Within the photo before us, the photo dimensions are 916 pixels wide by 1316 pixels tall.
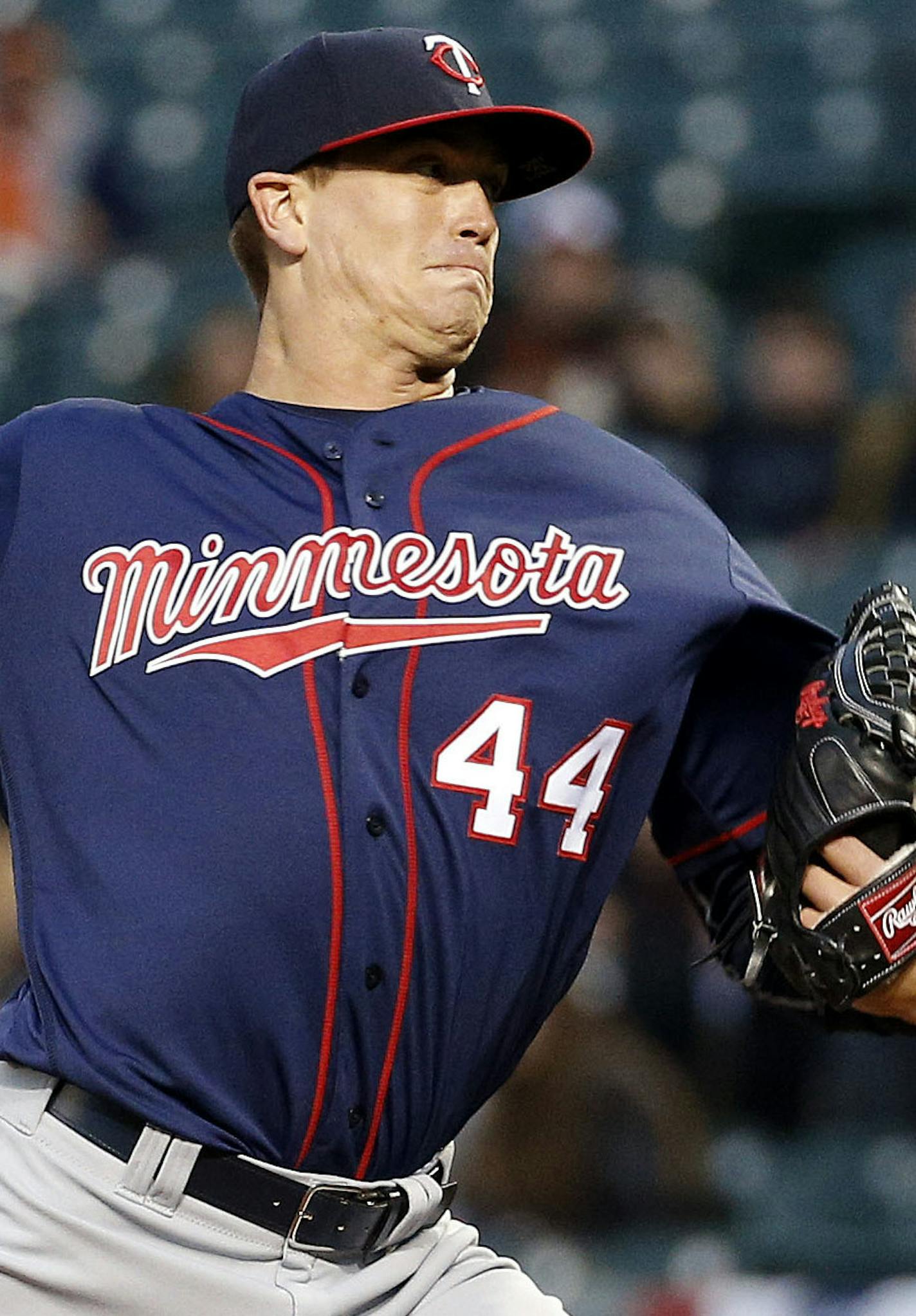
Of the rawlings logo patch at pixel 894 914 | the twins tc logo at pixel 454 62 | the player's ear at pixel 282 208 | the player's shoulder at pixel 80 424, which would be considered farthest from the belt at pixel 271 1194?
the twins tc logo at pixel 454 62

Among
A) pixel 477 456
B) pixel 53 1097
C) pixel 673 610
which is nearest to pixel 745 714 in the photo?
pixel 673 610

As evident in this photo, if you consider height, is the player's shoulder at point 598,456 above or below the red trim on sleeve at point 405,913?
above

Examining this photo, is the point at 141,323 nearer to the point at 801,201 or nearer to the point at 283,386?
the point at 801,201

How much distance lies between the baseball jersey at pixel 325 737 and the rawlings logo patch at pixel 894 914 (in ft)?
0.94

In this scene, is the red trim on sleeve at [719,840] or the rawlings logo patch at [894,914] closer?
the rawlings logo patch at [894,914]

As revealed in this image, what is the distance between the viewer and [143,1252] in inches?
79.8

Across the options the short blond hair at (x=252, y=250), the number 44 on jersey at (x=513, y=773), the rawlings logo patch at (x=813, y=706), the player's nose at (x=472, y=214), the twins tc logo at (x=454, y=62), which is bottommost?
the number 44 on jersey at (x=513, y=773)

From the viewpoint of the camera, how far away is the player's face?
2.36 m

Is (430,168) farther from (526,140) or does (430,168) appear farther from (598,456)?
(598,456)

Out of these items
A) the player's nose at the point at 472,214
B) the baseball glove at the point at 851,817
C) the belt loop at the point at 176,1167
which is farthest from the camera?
the player's nose at the point at 472,214

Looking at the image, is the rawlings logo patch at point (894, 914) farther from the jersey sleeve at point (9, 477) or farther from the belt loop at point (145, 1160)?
the jersey sleeve at point (9, 477)

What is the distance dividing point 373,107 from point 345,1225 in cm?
125

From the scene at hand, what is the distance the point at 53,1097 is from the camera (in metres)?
2.09

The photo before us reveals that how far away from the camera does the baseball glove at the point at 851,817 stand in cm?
213
